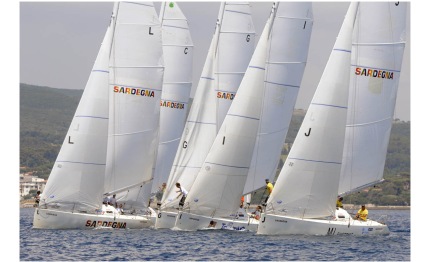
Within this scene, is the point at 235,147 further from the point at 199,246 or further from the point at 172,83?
the point at 172,83

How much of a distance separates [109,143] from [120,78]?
3.02m

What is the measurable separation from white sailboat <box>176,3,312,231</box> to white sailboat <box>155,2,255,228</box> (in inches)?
184

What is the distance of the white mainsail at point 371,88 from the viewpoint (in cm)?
4238

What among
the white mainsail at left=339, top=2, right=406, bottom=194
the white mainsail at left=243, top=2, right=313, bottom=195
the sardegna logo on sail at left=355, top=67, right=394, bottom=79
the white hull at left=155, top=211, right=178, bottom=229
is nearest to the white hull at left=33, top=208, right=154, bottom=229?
the white hull at left=155, top=211, right=178, bottom=229

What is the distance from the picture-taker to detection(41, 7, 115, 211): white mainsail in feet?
144

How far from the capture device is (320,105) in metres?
41.5

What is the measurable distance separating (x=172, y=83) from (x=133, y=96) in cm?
676

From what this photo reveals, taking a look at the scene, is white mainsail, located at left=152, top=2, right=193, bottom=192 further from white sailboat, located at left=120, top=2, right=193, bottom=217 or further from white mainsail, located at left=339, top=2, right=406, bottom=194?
white mainsail, located at left=339, top=2, right=406, bottom=194

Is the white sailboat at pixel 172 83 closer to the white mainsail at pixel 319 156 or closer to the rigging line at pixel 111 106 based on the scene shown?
the rigging line at pixel 111 106

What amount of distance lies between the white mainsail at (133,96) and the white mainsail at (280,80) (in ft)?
17.4

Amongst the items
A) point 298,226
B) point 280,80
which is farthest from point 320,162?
point 280,80

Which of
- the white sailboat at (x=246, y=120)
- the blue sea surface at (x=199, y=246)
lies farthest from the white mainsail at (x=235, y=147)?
the blue sea surface at (x=199, y=246)

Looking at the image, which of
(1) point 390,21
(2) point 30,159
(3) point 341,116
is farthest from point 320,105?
(2) point 30,159

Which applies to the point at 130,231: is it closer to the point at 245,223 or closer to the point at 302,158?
the point at 245,223
